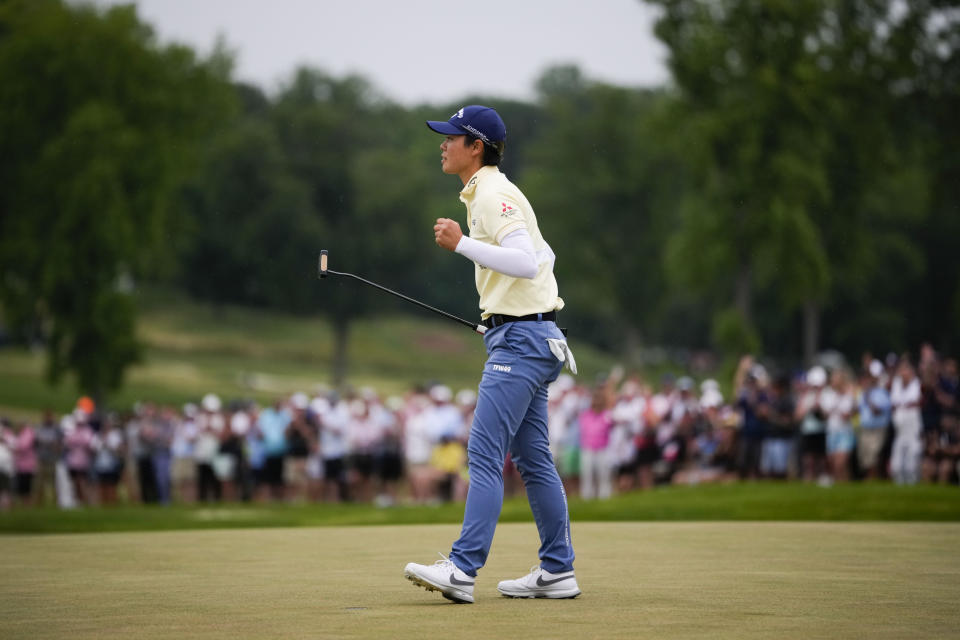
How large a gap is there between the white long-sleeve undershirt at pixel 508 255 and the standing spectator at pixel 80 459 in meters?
21.4

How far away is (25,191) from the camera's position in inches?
1731

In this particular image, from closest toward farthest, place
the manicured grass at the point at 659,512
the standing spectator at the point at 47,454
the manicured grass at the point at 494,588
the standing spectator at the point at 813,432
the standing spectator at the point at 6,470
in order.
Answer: the manicured grass at the point at 494,588, the manicured grass at the point at 659,512, the standing spectator at the point at 813,432, the standing spectator at the point at 6,470, the standing spectator at the point at 47,454

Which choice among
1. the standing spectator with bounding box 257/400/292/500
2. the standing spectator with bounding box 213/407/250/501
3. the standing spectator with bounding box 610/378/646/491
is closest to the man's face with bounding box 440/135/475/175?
the standing spectator with bounding box 610/378/646/491

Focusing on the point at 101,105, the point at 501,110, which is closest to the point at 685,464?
the point at 101,105

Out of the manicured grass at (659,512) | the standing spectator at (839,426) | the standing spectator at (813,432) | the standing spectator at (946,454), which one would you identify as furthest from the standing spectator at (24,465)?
the standing spectator at (946,454)

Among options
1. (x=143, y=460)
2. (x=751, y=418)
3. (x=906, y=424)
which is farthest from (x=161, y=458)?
(x=906, y=424)

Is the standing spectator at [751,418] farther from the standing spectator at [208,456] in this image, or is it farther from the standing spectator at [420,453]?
the standing spectator at [208,456]

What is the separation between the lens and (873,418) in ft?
68.0

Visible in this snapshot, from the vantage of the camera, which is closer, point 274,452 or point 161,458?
point 274,452

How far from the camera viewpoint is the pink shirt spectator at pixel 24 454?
26922mm

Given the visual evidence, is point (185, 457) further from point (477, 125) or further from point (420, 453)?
point (477, 125)

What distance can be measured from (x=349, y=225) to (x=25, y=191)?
34.1 m

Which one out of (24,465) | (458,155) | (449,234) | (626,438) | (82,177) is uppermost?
(82,177)

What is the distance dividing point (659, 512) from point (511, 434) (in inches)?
390
